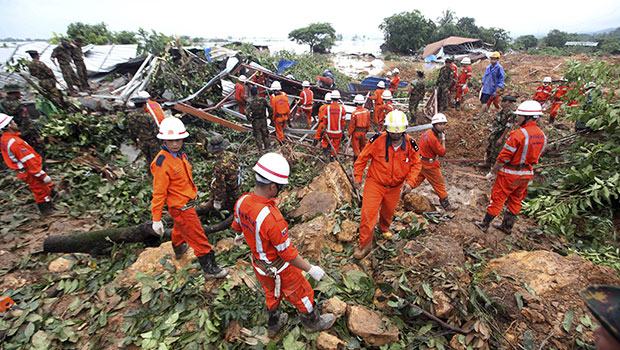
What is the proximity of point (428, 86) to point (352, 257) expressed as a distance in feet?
50.6

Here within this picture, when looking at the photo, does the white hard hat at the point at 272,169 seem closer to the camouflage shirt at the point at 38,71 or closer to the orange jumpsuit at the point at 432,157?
the orange jumpsuit at the point at 432,157

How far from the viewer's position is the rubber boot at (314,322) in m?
2.58

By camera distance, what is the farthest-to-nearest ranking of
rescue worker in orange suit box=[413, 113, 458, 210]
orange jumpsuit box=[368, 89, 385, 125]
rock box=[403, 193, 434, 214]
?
orange jumpsuit box=[368, 89, 385, 125], rock box=[403, 193, 434, 214], rescue worker in orange suit box=[413, 113, 458, 210]

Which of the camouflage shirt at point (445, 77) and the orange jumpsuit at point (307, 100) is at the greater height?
the camouflage shirt at point (445, 77)

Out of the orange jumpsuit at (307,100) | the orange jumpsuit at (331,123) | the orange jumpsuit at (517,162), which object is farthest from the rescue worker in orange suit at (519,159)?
the orange jumpsuit at (307,100)

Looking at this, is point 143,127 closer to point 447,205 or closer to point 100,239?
point 100,239

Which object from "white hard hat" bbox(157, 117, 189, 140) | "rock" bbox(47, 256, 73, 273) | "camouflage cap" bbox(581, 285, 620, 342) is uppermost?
"white hard hat" bbox(157, 117, 189, 140)

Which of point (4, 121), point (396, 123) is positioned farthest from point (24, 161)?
point (396, 123)

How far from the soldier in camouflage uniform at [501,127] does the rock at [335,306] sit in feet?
19.1

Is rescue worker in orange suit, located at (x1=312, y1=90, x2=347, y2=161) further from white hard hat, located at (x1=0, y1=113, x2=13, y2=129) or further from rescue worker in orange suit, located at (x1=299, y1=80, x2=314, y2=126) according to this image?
white hard hat, located at (x1=0, y1=113, x2=13, y2=129)

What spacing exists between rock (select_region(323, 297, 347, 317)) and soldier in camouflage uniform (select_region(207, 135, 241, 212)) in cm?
227

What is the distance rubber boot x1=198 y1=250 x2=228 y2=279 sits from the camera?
11.3 ft

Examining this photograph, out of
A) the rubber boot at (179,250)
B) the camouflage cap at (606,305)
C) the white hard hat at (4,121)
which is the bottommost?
the rubber boot at (179,250)

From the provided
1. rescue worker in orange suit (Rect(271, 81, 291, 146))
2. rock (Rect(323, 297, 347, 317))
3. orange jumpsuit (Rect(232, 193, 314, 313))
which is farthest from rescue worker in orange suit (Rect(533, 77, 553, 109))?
orange jumpsuit (Rect(232, 193, 314, 313))
